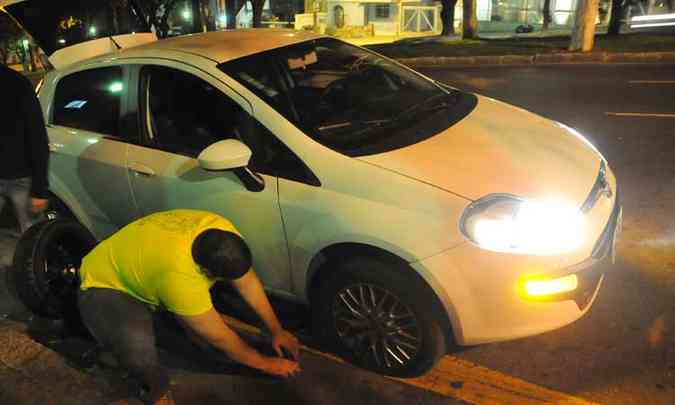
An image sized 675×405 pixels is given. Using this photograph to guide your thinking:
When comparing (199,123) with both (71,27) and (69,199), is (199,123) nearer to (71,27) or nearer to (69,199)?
(69,199)

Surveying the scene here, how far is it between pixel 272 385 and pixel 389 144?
130cm

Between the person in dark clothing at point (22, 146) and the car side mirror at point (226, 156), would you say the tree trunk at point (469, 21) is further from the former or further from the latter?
the car side mirror at point (226, 156)

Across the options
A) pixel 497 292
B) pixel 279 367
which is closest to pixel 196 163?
pixel 279 367

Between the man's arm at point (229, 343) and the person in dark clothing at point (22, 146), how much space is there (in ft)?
4.74

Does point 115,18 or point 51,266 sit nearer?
point 51,266

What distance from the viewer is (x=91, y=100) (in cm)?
368

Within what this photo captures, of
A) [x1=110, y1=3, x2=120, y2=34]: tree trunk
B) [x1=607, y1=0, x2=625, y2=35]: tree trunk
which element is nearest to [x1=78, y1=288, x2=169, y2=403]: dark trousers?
[x1=110, y1=3, x2=120, y2=34]: tree trunk

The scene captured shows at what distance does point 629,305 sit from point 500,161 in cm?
124

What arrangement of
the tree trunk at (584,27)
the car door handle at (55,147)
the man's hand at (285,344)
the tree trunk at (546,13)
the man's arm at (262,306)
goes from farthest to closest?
the tree trunk at (546,13) < the tree trunk at (584,27) < the car door handle at (55,147) < the man's hand at (285,344) < the man's arm at (262,306)

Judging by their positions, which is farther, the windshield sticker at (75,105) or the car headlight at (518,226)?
the windshield sticker at (75,105)

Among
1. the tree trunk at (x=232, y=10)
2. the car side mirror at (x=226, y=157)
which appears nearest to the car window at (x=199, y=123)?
the car side mirror at (x=226, y=157)

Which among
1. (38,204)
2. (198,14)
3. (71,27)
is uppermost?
(198,14)

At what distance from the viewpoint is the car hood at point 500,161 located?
2582 millimetres

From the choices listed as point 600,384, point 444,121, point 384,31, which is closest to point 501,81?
point 444,121
